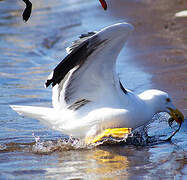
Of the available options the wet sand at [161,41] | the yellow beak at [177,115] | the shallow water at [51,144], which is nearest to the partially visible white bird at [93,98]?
the yellow beak at [177,115]

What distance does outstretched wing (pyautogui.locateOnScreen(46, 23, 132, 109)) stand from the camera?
6.10 meters

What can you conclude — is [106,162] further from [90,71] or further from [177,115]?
[177,115]

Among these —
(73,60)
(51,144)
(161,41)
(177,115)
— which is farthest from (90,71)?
(161,41)

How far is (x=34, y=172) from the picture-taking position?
18.4 feet

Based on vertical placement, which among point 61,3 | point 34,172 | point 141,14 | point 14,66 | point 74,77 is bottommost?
point 34,172

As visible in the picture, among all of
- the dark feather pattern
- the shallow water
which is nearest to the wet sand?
the shallow water

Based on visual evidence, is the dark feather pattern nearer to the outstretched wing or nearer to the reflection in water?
the outstretched wing

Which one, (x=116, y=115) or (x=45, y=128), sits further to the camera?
(x=45, y=128)

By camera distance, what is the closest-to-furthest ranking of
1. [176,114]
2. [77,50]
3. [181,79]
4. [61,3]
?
[77,50] < [176,114] < [181,79] < [61,3]

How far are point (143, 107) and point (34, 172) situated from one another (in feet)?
5.63

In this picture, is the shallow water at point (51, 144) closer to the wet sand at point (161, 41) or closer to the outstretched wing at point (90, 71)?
the wet sand at point (161, 41)

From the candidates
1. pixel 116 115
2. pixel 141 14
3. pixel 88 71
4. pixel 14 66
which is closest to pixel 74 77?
pixel 88 71

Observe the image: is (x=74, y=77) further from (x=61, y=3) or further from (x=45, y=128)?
(x=61, y=3)

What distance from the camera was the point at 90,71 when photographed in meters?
→ 6.45
